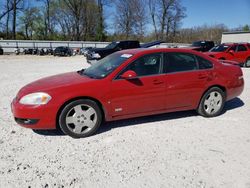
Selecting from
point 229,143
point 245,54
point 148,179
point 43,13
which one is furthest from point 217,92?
point 43,13

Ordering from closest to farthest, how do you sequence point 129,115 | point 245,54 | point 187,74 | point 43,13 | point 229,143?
1. point 229,143
2. point 129,115
3. point 187,74
4. point 245,54
5. point 43,13

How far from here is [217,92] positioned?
487cm

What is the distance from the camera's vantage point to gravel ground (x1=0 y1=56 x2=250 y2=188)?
282 cm

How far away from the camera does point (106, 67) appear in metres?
4.46

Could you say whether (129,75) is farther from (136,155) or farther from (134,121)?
(136,155)

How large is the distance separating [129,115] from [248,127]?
89.8 inches

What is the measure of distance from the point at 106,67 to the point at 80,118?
116cm

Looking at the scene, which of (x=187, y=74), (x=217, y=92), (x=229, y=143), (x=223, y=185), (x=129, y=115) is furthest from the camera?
(x=217, y=92)

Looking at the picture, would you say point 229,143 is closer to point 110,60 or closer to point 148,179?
point 148,179

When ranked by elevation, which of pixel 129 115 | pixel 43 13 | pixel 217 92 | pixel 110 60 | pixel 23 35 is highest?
pixel 43 13

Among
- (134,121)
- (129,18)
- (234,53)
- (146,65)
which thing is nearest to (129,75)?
(146,65)

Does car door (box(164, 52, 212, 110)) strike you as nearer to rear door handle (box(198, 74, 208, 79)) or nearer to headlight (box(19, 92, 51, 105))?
rear door handle (box(198, 74, 208, 79))

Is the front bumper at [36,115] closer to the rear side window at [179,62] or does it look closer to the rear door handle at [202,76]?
the rear side window at [179,62]

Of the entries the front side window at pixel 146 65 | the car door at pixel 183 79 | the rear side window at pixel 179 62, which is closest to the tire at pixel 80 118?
the front side window at pixel 146 65
